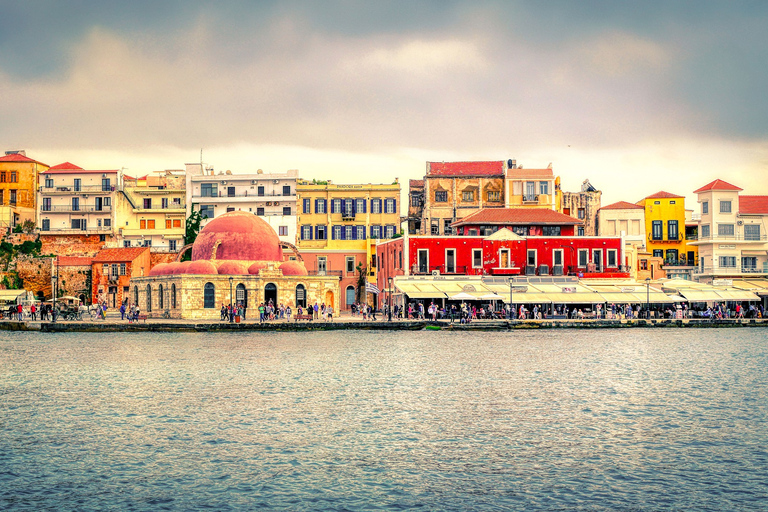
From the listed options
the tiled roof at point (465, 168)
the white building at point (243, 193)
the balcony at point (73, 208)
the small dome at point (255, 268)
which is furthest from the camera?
the balcony at point (73, 208)

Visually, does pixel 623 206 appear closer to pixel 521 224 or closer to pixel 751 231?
pixel 751 231

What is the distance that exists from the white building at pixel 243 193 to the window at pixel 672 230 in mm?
30943

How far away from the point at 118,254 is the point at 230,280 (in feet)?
54.8

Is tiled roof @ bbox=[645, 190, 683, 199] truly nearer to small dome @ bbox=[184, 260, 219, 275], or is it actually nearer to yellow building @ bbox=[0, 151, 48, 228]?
small dome @ bbox=[184, 260, 219, 275]

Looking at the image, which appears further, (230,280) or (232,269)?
(232,269)

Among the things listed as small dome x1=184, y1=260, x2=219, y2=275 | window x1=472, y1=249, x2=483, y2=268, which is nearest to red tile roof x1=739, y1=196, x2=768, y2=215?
window x1=472, y1=249, x2=483, y2=268

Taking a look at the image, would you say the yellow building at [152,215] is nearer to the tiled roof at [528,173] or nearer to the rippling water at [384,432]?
the tiled roof at [528,173]

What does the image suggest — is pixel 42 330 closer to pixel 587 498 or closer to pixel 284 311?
pixel 284 311

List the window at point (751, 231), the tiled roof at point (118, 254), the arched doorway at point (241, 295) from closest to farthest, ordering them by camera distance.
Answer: the arched doorway at point (241, 295)
the window at point (751, 231)
the tiled roof at point (118, 254)

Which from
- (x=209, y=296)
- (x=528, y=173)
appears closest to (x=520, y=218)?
(x=528, y=173)

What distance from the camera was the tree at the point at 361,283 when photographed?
66.4 metres

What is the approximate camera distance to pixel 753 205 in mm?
63969

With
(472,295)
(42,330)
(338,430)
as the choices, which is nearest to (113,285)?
(42,330)

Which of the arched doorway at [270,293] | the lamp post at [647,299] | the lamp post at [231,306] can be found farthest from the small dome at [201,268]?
the lamp post at [647,299]
